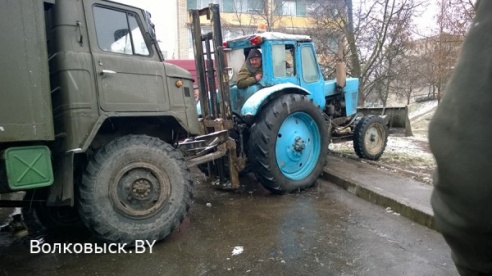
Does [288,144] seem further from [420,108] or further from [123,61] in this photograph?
[420,108]

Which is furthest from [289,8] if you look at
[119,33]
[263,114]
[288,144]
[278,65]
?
[119,33]

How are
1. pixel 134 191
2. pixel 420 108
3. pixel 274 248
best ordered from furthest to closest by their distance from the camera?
pixel 420 108
pixel 134 191
pixel 274 248

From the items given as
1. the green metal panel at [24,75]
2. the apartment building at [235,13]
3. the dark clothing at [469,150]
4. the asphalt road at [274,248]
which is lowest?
the asphalt road at [274,248]

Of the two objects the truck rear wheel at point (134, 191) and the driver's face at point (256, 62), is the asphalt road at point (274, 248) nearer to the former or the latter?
the truck rear wheel at point (134, 191)

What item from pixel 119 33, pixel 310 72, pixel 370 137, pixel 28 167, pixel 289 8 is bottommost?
pixel 370 137

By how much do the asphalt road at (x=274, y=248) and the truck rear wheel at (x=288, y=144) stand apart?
0.59m

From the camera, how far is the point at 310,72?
22.7 ft

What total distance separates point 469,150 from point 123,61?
3680 mm

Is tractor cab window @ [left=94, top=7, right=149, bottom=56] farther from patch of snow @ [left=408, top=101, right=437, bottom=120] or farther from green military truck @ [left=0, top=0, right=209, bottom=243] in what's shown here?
patch of snow @ [left=408, top=101, right=437, bottom=120]

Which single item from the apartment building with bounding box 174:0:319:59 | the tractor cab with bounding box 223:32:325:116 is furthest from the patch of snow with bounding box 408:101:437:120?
the tractor cab with bounding box 223:32:325:116

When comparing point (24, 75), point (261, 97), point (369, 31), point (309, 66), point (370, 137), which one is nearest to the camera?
point (24, 75)

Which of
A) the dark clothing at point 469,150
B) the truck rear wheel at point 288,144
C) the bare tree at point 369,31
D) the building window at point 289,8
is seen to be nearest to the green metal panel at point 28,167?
the truck rear wheel at point 288,144

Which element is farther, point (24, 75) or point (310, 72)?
point (310, 72)

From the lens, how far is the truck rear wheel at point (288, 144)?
539cm
